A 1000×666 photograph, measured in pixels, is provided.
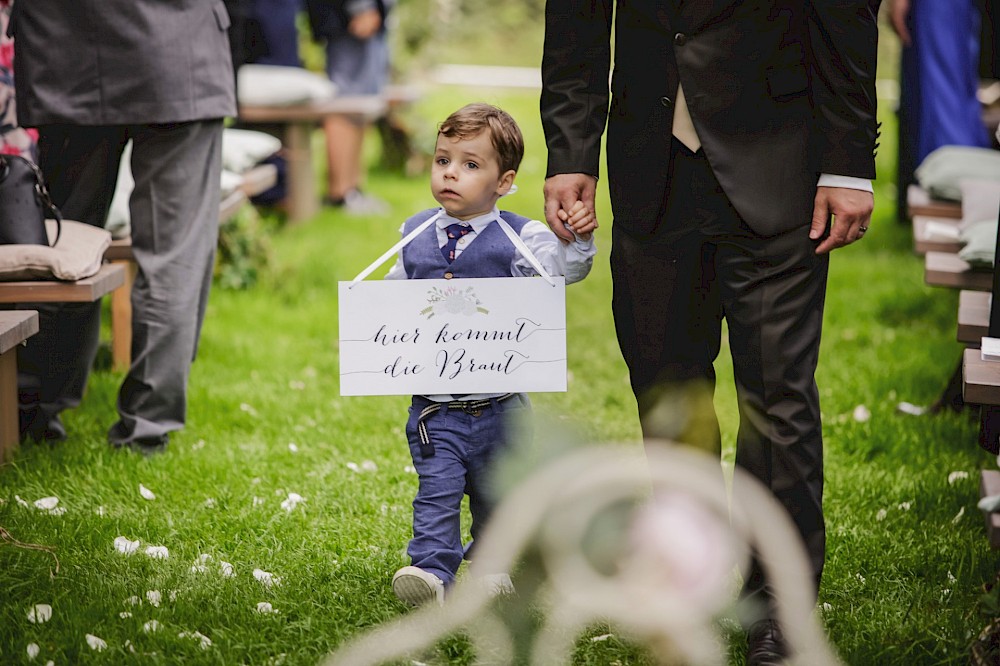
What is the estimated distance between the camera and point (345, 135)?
8859 mm

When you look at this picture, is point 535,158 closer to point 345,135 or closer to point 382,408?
point 345,135

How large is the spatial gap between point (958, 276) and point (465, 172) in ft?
6.95

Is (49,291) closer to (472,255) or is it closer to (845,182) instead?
(472,255)

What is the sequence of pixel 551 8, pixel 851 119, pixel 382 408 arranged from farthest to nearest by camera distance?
pixel 382 408 < pixel 551 8 < pixel 851 119

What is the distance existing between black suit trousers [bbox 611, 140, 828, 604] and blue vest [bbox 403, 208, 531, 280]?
282mm

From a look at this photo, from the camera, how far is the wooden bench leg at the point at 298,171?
8367 millimetres

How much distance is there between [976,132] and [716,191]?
5.37m

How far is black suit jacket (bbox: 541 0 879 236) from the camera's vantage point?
2.49 metres

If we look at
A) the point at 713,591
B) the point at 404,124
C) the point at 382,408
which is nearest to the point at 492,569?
the point at 713,591

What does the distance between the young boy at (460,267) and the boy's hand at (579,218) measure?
5 cm

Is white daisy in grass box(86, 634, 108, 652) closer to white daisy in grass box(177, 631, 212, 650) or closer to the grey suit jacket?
white daisy in grass box(177, 631, 212, 650)

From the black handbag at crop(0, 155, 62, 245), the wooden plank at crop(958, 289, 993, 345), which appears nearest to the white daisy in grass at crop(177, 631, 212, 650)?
the black handbag at crop(0, 155, 62, 245)

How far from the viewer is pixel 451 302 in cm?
287

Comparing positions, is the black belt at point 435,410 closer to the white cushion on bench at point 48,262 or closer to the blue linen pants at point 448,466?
the blue linen pants at point 448,466
